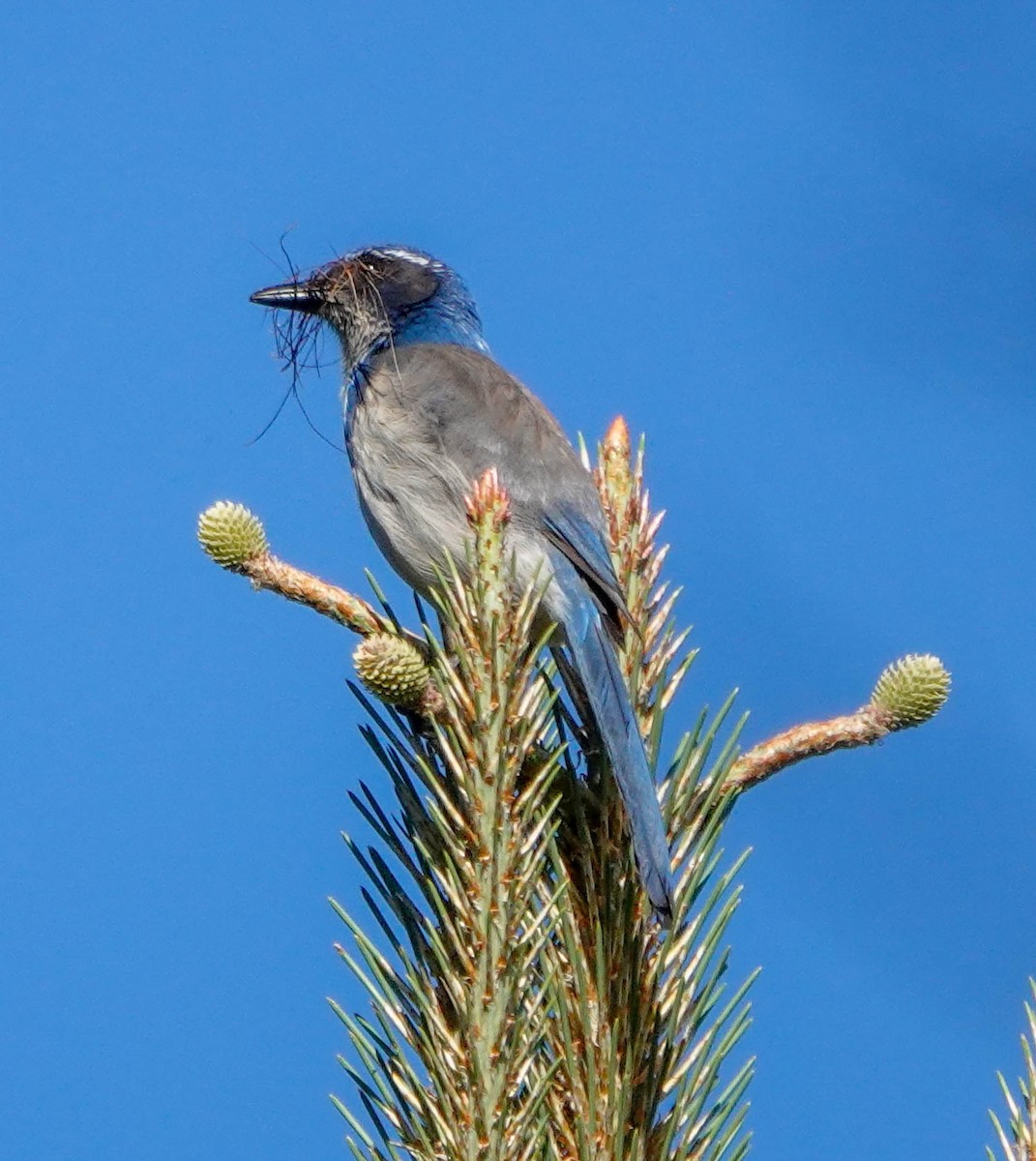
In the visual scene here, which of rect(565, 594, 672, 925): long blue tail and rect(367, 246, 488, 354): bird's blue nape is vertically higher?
rect(367, 246, 488, 354): bird's blue nape

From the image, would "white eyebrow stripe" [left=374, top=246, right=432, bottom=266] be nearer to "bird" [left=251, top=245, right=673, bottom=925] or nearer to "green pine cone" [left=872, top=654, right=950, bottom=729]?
"bird" [left=251, top=245, right=673, bottom=925]

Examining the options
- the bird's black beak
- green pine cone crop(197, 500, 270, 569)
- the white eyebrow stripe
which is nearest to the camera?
green pine cone crop(197, 500, 270, 569)

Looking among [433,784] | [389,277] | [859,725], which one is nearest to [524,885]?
[433,784]

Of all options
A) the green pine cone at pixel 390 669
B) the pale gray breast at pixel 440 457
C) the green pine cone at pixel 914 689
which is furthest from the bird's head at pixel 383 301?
the green pine cone at pixel 914 689

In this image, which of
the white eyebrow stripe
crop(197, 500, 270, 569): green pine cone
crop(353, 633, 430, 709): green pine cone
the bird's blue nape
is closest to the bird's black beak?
the bird's blue nape

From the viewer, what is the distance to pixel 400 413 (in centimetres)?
369

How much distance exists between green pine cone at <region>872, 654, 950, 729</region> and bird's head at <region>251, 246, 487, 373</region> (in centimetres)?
211

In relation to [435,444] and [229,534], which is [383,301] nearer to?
[435,444]

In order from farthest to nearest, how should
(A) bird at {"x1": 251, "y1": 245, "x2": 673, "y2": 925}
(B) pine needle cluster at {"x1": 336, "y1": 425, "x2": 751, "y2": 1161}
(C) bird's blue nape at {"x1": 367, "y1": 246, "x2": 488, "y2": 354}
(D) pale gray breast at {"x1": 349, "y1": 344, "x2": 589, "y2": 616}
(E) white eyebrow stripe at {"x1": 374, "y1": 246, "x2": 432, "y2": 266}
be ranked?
(E) white eyebrow stripe at {"x1": 374, "y1": 246, "x2": 432, "y2": 266} → (C) bird's blue nape at {"x1": 367, "y1": 246, "x2": 488, "y2": 354} → (D) pale gray breast at {"x1": 349, "y1": 344, "x2": 589, "y2": 616} → (A) bird at {"x1": 251, "y1": 245, "x2": 673, "y2": 925} → (B) pine needle cluster at {"x1": 336, "y1": 425, "x2": 751, "y2": 1161}

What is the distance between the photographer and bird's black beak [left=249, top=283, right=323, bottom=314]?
11.9ft

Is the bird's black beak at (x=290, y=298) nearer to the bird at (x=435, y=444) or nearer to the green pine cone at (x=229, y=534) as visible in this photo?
the bird at (x=435, y=444)

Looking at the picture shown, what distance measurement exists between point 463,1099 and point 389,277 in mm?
3156

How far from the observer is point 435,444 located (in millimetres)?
3613

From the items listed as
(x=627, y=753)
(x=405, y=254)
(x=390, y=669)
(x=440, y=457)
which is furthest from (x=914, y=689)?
(x=405, y=254)
